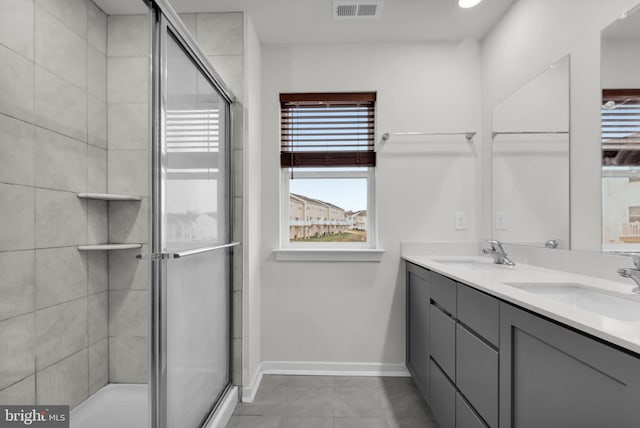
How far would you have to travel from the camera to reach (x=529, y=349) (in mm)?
1026

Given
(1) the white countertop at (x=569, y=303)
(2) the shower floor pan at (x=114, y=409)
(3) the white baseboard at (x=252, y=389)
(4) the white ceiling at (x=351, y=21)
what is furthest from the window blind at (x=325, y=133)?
(2) the shower floor pan at (x=114, y=409)

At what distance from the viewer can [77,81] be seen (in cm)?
209

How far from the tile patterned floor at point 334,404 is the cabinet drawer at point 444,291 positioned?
728mm

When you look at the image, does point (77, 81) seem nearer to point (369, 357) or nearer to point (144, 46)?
→ point (144, 46)

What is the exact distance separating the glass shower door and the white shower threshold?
0.44 meters

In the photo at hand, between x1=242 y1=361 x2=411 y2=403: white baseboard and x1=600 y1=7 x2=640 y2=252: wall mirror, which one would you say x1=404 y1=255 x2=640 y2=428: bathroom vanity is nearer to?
x1=600 y1=7 x2=640 y2=252: wall mirror

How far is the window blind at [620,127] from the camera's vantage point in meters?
1.29

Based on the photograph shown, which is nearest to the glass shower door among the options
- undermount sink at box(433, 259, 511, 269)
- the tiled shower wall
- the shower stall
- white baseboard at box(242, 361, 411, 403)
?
the shower stall

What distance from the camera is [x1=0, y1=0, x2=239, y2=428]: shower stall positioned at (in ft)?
4.32

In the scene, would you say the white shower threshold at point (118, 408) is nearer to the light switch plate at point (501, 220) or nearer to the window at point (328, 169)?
the window at point (328, 169)

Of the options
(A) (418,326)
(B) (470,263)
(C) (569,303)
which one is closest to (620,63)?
(C) (569,303)

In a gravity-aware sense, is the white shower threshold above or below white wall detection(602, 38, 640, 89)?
below

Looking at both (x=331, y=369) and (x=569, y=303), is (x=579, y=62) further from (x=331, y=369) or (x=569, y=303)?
(x=331, y=369)

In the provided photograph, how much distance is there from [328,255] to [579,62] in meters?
1.81
